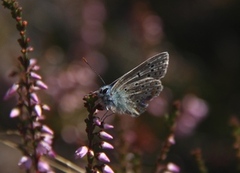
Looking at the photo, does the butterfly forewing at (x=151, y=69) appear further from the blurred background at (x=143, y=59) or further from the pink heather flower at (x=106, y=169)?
the blurred background at (x=143, y=59)

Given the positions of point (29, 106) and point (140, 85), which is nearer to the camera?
point (29, 106)

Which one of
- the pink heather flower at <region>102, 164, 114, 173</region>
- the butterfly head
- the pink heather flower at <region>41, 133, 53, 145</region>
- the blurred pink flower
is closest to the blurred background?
the blurred pink flower

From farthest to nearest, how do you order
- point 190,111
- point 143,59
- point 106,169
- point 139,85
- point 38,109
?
1. point 143,59
2. point 190,111
3. point 139,85
4. point 38,109
5. point 106,169

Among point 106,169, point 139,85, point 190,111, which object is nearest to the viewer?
point 106,169

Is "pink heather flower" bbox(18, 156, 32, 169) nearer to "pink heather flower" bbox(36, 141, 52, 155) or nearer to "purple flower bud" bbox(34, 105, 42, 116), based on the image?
"pink heather flower" bbox(36, 141, 52, 155)

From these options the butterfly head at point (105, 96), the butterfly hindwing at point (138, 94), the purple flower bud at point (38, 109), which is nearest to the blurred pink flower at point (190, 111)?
the butterfly hindwing at point (138, 94)

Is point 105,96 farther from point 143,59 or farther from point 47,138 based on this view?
point 143,59

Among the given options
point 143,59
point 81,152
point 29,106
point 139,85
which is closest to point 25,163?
point 29,106

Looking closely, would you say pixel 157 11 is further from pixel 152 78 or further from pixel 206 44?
pixel 152 78

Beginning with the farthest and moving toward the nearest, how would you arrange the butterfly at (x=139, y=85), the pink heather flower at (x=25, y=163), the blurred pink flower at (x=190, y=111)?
1. the blurred pink flower at (x=190, y=111)
2. the butterfly at (x=139, y=85)
3. the pink heather flower at (x=25, y=163)
